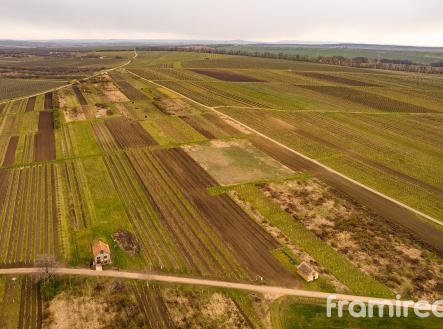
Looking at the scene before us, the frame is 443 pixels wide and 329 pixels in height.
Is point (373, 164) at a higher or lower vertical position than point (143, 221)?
higher

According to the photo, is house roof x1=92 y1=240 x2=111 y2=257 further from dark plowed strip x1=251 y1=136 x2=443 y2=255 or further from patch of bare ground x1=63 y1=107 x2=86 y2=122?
patch of bare ground x1=63 y1=107 x2=86 y2=122

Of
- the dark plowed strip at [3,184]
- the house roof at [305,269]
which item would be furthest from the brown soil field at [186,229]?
the dark plowed strip at [3,184]

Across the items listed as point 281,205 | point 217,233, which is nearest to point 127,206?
point 217,233

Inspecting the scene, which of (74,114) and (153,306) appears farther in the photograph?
(74,114)

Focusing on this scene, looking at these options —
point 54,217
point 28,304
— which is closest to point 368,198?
point 54,217

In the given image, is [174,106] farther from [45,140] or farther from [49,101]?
[49,101]

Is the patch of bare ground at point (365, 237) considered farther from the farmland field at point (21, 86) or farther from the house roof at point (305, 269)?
the farmland field at point (21, 86)
